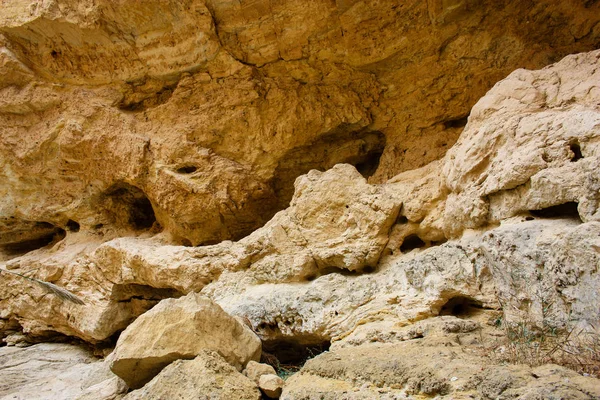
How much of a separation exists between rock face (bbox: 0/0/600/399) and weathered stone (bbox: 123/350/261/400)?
2 centimetres

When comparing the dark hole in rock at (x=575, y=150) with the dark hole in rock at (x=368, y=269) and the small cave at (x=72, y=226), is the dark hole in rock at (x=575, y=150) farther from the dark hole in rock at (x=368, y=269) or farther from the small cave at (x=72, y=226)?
the small cave at (x=72, y=226)

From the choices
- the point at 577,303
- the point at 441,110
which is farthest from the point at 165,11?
the point at 577,303

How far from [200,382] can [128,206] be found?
5018mm

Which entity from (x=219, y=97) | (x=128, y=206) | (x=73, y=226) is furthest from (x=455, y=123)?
(x=73, y=226)

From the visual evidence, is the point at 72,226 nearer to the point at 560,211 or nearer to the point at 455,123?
the point at 455,123

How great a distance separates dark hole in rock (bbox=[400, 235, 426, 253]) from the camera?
4.29 meters

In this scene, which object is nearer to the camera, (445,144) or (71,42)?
(445,144)

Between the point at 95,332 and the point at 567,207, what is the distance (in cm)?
563

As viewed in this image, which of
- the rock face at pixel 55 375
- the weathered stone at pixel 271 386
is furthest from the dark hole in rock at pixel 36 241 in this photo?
the weathered stone at pixel 271 386

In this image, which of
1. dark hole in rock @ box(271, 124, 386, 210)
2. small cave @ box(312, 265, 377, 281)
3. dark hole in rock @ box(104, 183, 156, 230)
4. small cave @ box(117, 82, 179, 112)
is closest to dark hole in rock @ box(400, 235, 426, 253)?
small cave @ box(312, 265, 377, 281)

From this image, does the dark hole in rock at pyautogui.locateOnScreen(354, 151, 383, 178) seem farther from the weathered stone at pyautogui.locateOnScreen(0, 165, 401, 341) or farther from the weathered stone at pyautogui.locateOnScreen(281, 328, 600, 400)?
the weathered stone at pyautogui.locateOnScreen(281, 328, 600, 400)

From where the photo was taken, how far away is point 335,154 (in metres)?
6.43

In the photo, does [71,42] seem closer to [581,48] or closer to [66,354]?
[66,354]

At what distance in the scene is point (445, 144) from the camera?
5.53 meters
